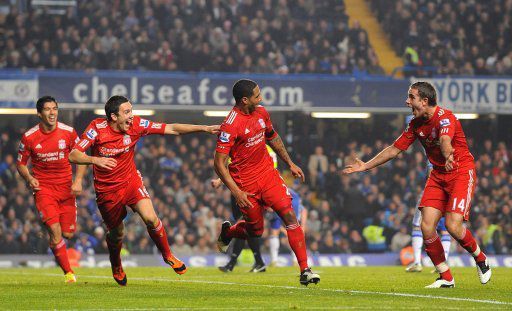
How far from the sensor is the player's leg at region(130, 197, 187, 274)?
12.7m

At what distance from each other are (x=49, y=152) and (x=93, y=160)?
10.6 feet

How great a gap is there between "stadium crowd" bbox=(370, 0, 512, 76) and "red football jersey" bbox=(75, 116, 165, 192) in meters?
19.0

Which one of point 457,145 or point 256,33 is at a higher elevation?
point 256,33

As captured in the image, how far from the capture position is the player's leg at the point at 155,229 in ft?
41.6

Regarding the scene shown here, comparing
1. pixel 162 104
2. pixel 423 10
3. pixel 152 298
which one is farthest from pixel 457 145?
pixel 423 10

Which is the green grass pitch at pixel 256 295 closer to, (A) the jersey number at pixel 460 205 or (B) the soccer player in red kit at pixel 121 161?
(B) the soccer player in red kit at pixel 121 161

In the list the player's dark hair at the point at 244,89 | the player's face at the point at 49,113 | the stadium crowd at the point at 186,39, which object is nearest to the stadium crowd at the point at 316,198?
the stadium crowd at the point at 186,39

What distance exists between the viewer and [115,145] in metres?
12.8

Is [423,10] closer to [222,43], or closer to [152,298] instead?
[222,43]

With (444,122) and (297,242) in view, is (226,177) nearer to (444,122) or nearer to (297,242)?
(297,242)

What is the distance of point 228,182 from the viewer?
1242cm

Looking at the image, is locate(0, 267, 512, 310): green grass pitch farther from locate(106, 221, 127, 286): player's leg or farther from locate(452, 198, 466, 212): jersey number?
locate(452, 198, 466, 212): jersey number

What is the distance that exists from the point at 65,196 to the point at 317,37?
57.1 ft

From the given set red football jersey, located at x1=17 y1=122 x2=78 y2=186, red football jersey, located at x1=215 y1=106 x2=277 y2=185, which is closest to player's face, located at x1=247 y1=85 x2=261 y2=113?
red football jersey, located at x1=215 y1=106 x2=277 y2=185
